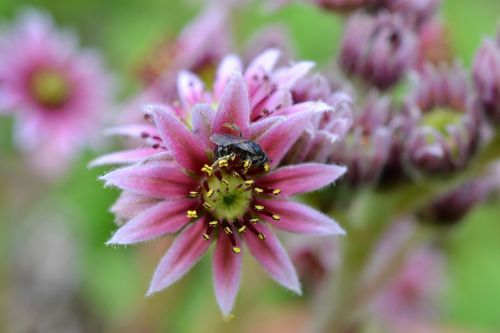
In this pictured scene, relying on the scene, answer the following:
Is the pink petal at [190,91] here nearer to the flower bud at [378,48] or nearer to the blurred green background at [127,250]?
the flower bud at [378,48]

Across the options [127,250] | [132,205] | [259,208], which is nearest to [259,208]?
[259,208]

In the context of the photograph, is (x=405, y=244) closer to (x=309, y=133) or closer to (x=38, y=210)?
(x=309, y=133)

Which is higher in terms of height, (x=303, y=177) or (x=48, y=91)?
(x=48, y=91)

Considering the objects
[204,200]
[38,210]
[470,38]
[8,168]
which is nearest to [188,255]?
[204,200]

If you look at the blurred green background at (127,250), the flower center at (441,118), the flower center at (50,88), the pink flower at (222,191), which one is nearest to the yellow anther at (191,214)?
the pink flower at (222,191)

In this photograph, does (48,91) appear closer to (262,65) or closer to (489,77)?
(262,65)

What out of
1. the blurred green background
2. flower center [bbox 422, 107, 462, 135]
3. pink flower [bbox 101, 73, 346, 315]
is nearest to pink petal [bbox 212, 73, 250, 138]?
pink flower [bbox 101, 73, 346, 315]

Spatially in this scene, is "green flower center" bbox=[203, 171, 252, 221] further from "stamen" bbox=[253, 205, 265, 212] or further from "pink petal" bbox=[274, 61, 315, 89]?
"pink petal" bbox=[274, 61, 315, 89]

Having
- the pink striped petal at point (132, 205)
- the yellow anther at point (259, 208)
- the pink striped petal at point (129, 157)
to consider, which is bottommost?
the yellow anther at point (259, 208)
